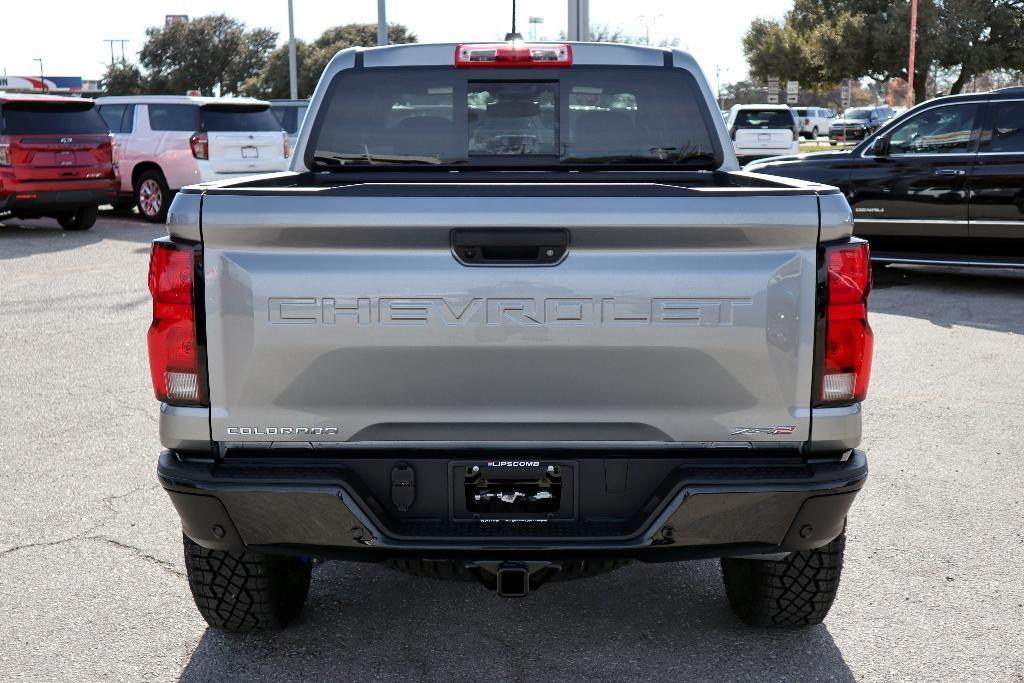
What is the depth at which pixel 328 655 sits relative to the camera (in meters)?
3.73

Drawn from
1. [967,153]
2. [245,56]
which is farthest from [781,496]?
[245,56]

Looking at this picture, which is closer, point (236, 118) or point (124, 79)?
point (236, 118)

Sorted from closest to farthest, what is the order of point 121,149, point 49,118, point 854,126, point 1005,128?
point 1005,128 → point 49,118 → point 121,149 → point 854,126

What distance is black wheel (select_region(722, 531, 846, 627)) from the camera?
12.0ft

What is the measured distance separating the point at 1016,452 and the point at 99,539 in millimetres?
4517

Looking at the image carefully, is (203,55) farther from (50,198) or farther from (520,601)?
(520,601)

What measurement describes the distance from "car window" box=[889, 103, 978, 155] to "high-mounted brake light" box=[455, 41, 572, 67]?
7663mm

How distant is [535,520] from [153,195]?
1635 cm

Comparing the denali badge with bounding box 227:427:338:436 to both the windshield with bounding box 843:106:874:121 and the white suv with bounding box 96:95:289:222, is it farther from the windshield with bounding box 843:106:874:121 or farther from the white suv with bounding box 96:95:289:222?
the windshield with bounding box 843:106:874:121

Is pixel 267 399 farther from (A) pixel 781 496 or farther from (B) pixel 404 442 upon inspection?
(A) pixel 781 496

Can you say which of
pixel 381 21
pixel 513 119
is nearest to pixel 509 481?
pixel 513 119

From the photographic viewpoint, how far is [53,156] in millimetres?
15812

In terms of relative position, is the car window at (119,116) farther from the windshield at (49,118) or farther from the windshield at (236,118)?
the windshield at (49,118)

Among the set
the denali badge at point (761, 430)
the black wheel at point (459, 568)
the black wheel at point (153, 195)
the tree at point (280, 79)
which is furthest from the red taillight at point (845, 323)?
the tree at point (280, 79)
